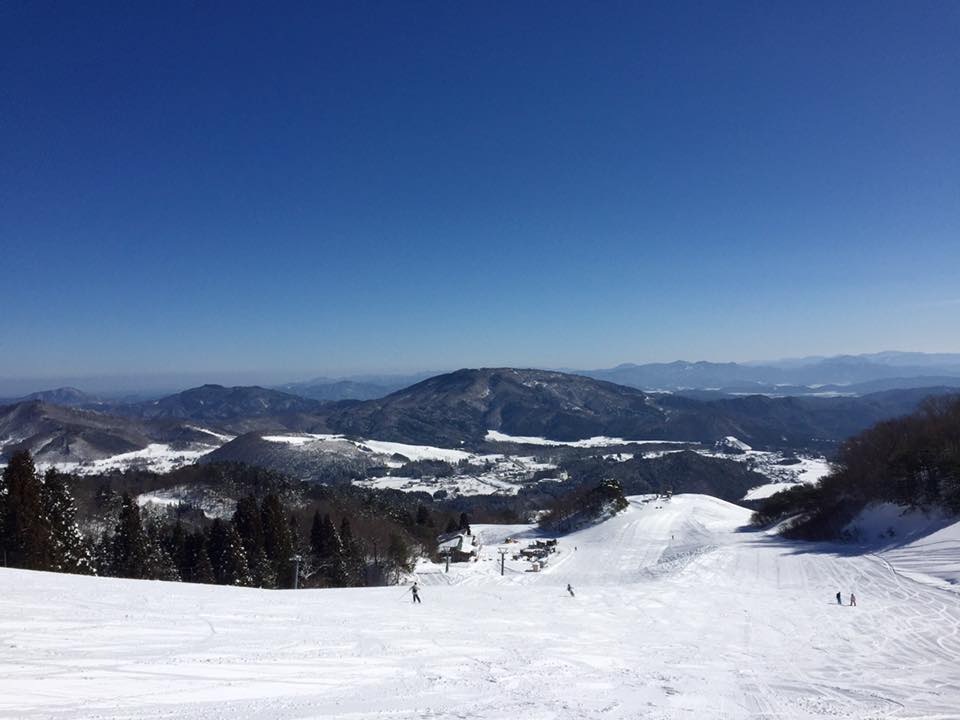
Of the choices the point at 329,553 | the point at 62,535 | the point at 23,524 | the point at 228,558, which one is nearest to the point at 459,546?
the point at 329,553

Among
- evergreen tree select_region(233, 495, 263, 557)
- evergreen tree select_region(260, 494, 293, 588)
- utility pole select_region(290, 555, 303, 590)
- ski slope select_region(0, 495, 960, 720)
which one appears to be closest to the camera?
ski slope select_region(0, 495, 960, 720)

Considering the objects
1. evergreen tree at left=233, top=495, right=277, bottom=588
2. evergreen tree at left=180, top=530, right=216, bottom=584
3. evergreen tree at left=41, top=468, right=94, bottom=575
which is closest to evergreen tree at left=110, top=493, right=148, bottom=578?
evergreen tree at left=41, top=468, right=94, bottom=575

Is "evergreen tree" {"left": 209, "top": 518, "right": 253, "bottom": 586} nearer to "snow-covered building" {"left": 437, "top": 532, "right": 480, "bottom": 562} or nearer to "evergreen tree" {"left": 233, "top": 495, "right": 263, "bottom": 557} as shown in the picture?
"evergreen tree" {"left": 233, "top": 495, "right": 263, "bottom": 557}

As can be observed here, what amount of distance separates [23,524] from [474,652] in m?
30.9

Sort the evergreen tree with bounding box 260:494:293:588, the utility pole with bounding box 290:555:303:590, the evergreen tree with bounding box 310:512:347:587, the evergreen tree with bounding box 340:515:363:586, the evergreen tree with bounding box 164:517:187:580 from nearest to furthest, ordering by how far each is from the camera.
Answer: the utility pole with bounding box 290:555:303:590 < the evergreen tree with bounding box 260:494:293:588 < the evergreen tree with bounding box 164:517:187:580 < the evergreen tree with bounding box 310:512:347:587 < the evergreen tree with bounding box 340:515:363:586

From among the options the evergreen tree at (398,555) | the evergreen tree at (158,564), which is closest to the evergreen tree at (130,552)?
the evergreen tree at (158,564)

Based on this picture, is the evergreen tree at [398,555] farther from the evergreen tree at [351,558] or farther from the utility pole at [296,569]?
the utility pole at [296,569]

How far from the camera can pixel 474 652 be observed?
50.3 ft

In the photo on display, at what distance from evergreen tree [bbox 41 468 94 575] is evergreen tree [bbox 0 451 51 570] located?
65 centimetres

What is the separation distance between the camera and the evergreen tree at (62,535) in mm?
32606

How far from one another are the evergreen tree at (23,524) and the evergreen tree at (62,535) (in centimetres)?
65

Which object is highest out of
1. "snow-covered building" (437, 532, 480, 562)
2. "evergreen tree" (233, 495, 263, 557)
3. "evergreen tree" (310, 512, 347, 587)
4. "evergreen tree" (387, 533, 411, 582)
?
"evergreen tree" (233, 495, 263, 557)

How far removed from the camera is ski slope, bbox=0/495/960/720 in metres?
10.4

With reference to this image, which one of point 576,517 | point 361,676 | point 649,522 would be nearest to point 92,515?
point 576,517
